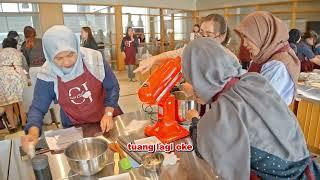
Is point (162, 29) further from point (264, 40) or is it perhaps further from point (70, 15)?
point (264, 40)

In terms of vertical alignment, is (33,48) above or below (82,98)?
above

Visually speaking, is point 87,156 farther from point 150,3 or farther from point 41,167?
point 150,3

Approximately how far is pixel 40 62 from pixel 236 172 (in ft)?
13.2

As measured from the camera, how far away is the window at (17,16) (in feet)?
22.2

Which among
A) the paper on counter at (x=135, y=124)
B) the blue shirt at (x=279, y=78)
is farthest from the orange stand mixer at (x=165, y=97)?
the blue shirt at (x=279, y=78)

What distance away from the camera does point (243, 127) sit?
0.79 metres

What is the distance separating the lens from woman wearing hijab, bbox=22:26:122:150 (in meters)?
1.33

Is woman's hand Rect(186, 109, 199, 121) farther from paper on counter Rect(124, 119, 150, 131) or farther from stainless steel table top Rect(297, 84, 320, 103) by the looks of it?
stainless steel table top Rect(297, 84, 320, 103)

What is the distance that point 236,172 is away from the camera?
2.65 ft

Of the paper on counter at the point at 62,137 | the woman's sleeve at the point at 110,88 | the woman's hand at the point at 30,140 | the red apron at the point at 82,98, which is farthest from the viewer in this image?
the woman's sleeve at the point at 110,88

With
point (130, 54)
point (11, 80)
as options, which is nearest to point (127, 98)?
point (11, 80)

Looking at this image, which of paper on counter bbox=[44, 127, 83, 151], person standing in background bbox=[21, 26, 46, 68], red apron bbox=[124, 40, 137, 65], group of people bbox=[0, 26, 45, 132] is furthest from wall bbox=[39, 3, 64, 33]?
paper on counter bbox=[44, 127, 83, 151]

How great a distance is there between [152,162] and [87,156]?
33cm

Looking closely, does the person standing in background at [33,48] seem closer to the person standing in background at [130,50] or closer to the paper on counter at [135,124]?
the paper on counter at [135,124]
